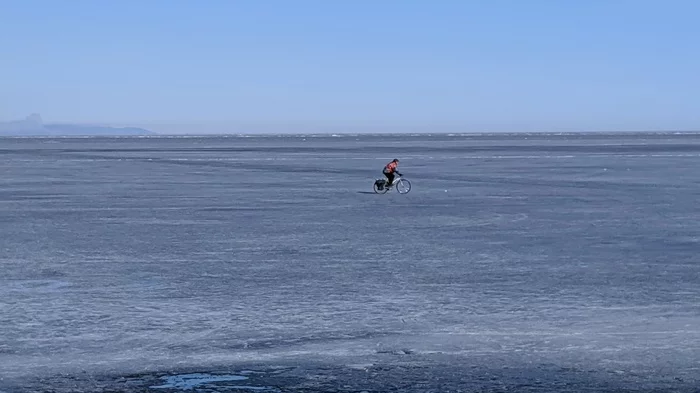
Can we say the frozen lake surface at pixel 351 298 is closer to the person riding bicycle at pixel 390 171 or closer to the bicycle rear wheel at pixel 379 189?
the person riding bicycle at pixel 390 171

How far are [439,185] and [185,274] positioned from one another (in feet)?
76.5

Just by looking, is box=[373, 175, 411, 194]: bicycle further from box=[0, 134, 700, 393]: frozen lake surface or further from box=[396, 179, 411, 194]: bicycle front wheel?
box=[0, 134, 700, 393]: frozen lake surface

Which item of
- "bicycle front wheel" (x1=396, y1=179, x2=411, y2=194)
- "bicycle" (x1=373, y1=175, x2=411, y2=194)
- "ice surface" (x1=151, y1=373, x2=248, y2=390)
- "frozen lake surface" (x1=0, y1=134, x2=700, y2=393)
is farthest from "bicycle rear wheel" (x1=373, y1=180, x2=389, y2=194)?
"ice surface" (x1=151, y1=373, x2=248, y2=390)

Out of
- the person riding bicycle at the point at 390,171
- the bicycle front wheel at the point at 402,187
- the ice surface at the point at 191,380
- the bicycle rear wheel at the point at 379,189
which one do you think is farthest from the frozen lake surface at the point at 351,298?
the bicycle front wheel at the point at 402,187

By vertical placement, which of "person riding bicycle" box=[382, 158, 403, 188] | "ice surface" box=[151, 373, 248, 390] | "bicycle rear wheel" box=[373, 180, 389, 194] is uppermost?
"person riding bicycle" box=[382, 158, 403, 188]

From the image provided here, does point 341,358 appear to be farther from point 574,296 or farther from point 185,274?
point 185,274

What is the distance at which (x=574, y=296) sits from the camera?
42.0ft

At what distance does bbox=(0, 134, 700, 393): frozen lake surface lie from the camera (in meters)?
8.86

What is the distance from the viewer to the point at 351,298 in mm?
12617

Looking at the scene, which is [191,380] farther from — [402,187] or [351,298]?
[402,187]

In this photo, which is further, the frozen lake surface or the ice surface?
the frozen lake surface

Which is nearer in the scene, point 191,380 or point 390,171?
point 191,380

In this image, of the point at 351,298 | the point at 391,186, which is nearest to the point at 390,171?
the point at 391,186

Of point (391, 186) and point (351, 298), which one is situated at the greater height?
point (351, 298)
